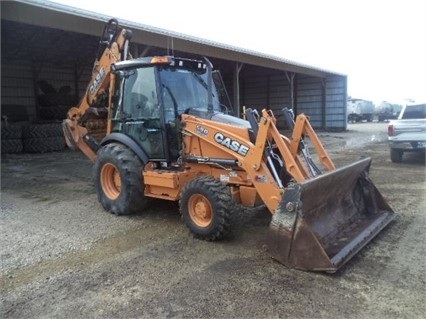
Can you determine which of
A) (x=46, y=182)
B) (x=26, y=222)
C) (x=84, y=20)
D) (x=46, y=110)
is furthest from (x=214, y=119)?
(x=46, y=110)

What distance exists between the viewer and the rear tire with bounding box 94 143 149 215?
18.8ft

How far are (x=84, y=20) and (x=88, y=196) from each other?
5.66 m

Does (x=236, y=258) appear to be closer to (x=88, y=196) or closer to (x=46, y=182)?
(x=88, y=196)

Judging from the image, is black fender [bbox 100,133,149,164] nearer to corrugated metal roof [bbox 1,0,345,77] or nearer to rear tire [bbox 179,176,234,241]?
rear tire [bbox 179,176,234,241]

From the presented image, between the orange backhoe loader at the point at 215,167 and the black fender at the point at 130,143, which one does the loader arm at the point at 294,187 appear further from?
the black fender at the point at 130,143

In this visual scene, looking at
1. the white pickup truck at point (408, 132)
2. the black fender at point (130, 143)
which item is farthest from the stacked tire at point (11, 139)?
the white pickup truck at point (408, 132)

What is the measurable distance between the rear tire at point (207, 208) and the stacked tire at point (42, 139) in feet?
39.2

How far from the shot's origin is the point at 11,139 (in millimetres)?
14602

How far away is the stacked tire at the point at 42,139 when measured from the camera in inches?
592

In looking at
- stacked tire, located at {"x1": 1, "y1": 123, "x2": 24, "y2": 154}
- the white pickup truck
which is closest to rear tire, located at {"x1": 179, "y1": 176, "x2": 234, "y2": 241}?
the white pickup truck

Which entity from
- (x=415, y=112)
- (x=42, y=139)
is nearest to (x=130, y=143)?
(x=415, y=112)

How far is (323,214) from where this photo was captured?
4633mm

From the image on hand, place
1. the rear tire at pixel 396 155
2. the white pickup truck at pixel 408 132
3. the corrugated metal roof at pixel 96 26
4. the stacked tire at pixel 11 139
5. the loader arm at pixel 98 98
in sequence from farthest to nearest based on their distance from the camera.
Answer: the stacked tire at pixel 11 139, the rear tire at pixel 396 155, the white pickup truck at pixel 408 132, the corrugated metal roof at pixel 96 26, the loader arm at pixel 98 98

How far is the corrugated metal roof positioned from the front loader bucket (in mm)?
7977
